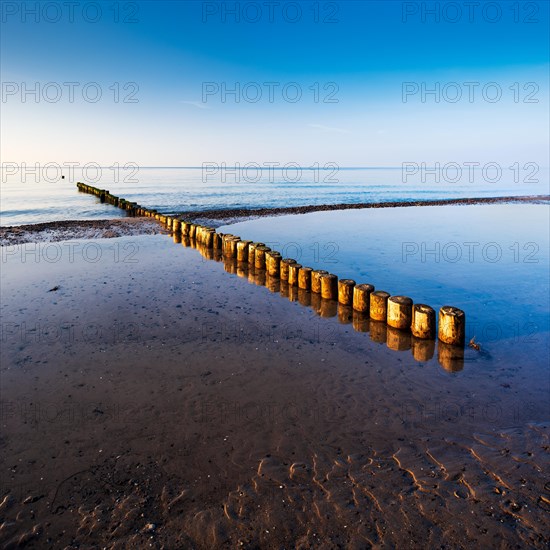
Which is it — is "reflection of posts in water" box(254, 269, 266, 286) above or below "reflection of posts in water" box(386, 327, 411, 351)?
above

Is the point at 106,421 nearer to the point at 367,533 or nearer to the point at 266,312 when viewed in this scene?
the point at 367,533

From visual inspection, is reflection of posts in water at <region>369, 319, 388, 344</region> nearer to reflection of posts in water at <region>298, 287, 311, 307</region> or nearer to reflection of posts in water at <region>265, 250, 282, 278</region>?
reflection of posts in water at <region>298, 287, 311, 307</region>

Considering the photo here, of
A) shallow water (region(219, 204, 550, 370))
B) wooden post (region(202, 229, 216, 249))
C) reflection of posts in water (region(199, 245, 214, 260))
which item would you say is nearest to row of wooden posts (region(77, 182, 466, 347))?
wooden post (region(202, 229, 216, 249))

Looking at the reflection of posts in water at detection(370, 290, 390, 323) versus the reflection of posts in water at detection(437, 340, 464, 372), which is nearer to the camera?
the reflection of posts in water at detection(437, 340, 464, 372)

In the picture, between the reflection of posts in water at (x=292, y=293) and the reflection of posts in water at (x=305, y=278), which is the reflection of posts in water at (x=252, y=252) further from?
the reflection of posts in water at (x=305, y=278)

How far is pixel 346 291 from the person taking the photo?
864 centimetres

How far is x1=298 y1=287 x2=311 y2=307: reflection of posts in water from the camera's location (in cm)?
895

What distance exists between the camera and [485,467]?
394 cm

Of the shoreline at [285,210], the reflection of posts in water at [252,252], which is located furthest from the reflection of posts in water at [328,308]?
the shoreline at [285,210]

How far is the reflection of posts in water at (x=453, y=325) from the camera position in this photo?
257 inches

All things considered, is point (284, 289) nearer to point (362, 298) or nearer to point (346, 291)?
point (346, 291)

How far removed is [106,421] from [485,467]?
4.27m

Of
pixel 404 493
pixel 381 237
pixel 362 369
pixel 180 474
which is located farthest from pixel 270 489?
pixel 381 237

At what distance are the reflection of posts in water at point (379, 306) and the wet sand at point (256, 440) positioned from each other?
1.68 feet
